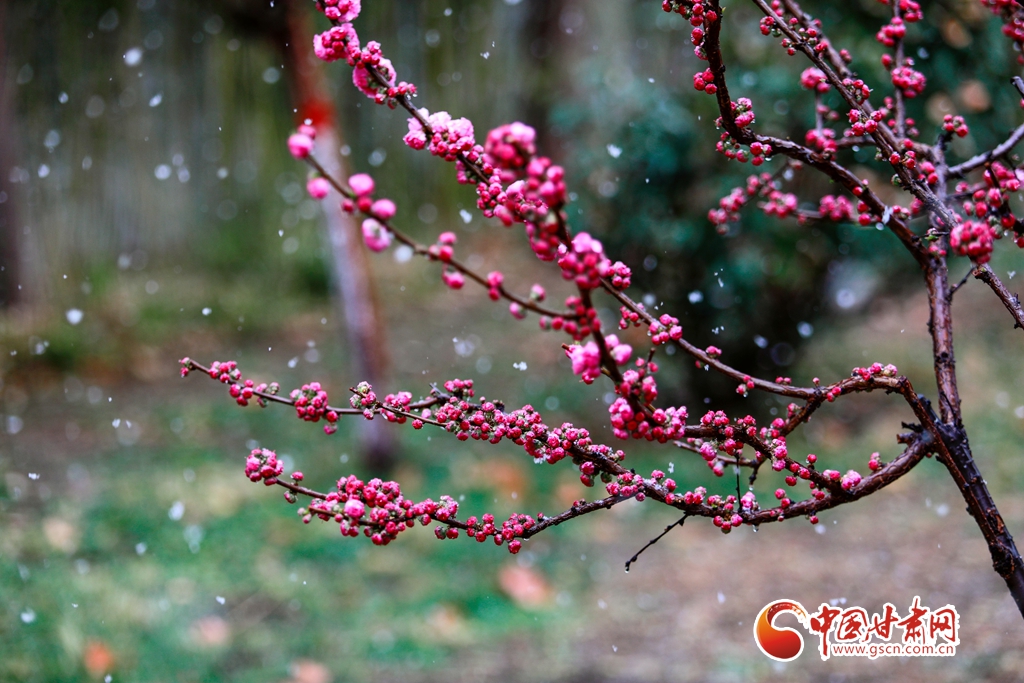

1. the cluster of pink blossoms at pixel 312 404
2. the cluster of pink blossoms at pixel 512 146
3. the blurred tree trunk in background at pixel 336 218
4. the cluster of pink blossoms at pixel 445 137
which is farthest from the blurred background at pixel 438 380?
the cluster of pink blossoms at pixel 512 146

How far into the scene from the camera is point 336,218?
4074 mm

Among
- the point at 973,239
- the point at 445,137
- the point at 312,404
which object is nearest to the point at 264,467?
the point at 312,404

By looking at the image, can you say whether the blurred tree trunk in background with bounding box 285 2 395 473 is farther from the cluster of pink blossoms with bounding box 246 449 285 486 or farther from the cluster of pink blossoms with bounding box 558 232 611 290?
the cluster of pink blossoms with bounding box 558 232 611 290

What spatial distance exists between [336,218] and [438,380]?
2.01 meters

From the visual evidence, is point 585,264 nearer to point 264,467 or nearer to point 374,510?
point 374,510

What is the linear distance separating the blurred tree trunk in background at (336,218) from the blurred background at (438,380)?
17 millimetres

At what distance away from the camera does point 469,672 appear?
268 cm

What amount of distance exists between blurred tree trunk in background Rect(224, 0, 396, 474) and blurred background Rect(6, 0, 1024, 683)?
17 millimetres

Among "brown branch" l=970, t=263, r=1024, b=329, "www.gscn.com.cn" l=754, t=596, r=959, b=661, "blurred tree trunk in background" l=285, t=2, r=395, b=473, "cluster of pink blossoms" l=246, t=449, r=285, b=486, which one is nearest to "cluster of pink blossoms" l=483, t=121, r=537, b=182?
"cluster of pink blossoms" l=246, t=449, r=285, b=486

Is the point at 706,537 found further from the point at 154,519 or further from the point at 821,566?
the point at 154,519

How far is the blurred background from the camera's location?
2.84 metres

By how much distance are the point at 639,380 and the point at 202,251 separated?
7719 mm

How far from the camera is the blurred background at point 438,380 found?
2.84 meters

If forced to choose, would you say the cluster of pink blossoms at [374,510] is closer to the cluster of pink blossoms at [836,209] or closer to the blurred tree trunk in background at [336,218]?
the cluster of pink blossoms at [836,209]
